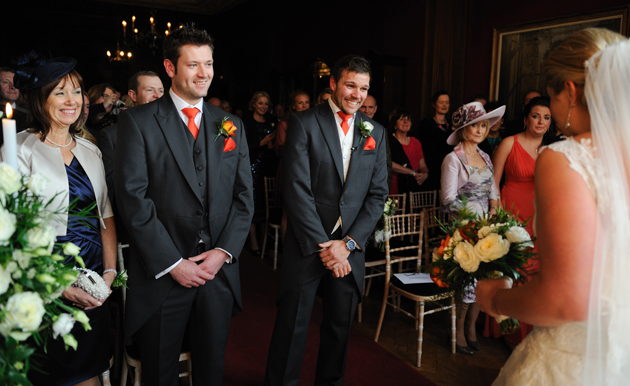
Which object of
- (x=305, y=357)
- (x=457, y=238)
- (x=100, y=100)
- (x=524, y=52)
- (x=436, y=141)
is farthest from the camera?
(x=524, y=52)

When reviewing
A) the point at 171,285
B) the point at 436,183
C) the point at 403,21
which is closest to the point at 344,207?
the point at 171,285

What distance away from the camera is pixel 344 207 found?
2428mm

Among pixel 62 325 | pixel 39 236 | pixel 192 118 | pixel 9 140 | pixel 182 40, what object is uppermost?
pixel 182 40

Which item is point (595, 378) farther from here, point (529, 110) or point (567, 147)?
point (529, 110)

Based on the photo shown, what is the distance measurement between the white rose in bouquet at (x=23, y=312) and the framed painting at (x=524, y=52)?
18.0 ft

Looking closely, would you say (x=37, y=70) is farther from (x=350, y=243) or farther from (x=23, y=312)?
(x=350, y=243)

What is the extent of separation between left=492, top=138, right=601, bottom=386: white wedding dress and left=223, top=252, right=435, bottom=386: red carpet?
64.2 inches

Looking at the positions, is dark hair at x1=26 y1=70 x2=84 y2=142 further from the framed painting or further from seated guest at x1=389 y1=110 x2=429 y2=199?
the framed painting

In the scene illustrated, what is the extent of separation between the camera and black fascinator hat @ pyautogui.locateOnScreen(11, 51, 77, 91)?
1705mm

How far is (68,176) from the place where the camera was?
186 cm

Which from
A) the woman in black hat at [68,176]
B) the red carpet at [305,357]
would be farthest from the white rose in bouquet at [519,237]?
the red carpet at [305,357]

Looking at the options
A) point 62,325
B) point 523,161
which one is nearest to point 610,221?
point 62,325

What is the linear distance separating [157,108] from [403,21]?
5.90m

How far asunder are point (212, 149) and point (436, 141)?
11.8ft
